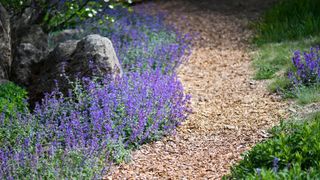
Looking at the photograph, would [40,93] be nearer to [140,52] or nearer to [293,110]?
[140,52]

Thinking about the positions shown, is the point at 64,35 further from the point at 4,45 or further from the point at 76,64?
the point at 76,64

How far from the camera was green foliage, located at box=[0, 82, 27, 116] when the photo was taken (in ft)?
16.6

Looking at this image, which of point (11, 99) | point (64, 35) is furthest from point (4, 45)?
point (64, 35)

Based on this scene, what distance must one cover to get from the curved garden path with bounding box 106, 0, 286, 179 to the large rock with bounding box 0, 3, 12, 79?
2150 mm

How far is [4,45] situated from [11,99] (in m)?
1.13

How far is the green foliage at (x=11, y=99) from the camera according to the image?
199 inches

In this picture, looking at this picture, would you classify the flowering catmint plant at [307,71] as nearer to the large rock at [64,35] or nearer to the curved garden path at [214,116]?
the curved garden path at [214,116]

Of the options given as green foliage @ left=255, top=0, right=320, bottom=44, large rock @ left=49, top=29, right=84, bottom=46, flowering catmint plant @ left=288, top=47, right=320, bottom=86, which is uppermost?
green foliage @ left=255, top=0, right=320, bottom=44

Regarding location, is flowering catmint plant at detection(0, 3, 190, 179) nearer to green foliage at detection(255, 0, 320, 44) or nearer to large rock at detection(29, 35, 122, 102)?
large rock at detection(29, 35, 122, 102)

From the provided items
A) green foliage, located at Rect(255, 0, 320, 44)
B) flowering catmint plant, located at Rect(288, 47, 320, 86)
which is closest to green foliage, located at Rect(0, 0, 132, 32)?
flowering catmint plant, located at Rect(288, 47, 320, 86)

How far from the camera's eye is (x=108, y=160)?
4.54m

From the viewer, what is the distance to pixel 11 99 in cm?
538

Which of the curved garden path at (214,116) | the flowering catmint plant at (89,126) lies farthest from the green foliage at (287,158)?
the flowering catmint plant at (89,126)

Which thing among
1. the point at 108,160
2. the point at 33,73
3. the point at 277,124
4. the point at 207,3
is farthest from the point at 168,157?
the point at 207,3
